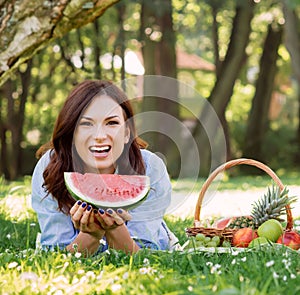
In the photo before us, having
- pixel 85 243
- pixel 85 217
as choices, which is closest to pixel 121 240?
pixel 85 243

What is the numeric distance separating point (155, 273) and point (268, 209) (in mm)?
1683

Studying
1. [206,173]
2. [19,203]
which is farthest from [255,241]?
[206,173]

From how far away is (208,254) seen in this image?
12.3ft

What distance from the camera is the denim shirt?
420 centimetres

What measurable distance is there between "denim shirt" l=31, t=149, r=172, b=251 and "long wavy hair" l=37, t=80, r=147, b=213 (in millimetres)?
82

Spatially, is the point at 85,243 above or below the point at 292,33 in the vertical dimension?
below

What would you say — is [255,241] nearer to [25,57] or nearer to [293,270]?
[293,270]

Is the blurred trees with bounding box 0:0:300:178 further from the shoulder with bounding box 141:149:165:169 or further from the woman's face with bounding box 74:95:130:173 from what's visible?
A: the woman's face with bounding box 74:95:130:173

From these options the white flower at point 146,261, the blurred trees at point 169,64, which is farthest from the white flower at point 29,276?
the blurred trees at point 169,64

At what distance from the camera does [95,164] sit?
404 cm

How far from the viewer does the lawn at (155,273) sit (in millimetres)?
2822

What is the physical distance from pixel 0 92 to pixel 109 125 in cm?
1419

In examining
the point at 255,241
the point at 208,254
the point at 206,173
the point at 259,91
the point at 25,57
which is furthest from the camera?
the point at 259,91

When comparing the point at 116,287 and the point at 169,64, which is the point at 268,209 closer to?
the point at 116,287
